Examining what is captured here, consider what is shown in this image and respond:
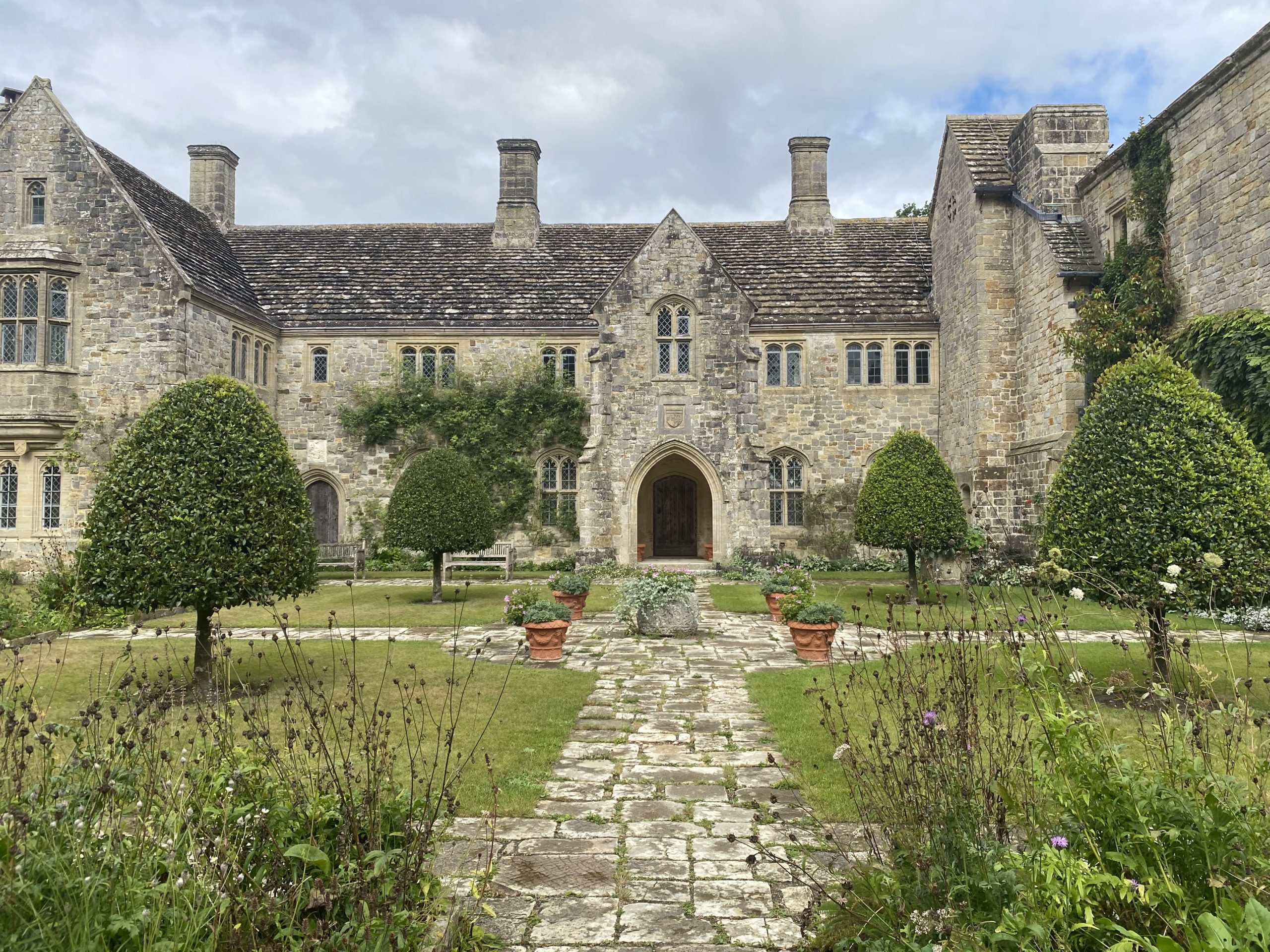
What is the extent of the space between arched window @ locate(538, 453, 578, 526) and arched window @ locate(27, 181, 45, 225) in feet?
44.2

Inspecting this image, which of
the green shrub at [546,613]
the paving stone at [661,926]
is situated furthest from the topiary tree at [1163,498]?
the green shrub at [546,613]

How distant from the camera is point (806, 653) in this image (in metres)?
9.44

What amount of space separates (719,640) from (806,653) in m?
1.68

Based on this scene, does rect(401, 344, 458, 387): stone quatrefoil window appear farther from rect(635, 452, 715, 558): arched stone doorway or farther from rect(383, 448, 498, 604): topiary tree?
rect(383, 448, 498, 604): topiary tree

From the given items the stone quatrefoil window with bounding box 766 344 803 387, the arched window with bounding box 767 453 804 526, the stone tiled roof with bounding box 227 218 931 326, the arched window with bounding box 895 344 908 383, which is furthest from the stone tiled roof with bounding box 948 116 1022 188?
the arched window with bounding box 767 453 804 526

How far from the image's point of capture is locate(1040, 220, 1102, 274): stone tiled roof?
15.6 m

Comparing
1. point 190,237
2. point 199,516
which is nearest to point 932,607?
point 199,516

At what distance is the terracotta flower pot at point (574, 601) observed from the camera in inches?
498

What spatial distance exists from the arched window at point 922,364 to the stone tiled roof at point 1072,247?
211 inches

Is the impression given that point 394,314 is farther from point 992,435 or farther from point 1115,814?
point 1115,814

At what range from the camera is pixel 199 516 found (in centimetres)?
725


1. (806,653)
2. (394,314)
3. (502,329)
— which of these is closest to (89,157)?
(394,314)

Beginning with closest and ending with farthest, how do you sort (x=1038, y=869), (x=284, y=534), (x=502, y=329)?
(x=1038, y=869)
(x=284, y=534)
(x=502, y=329)

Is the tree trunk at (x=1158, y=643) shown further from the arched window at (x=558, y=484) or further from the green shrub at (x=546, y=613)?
the arched window at (x=558, y=484)
